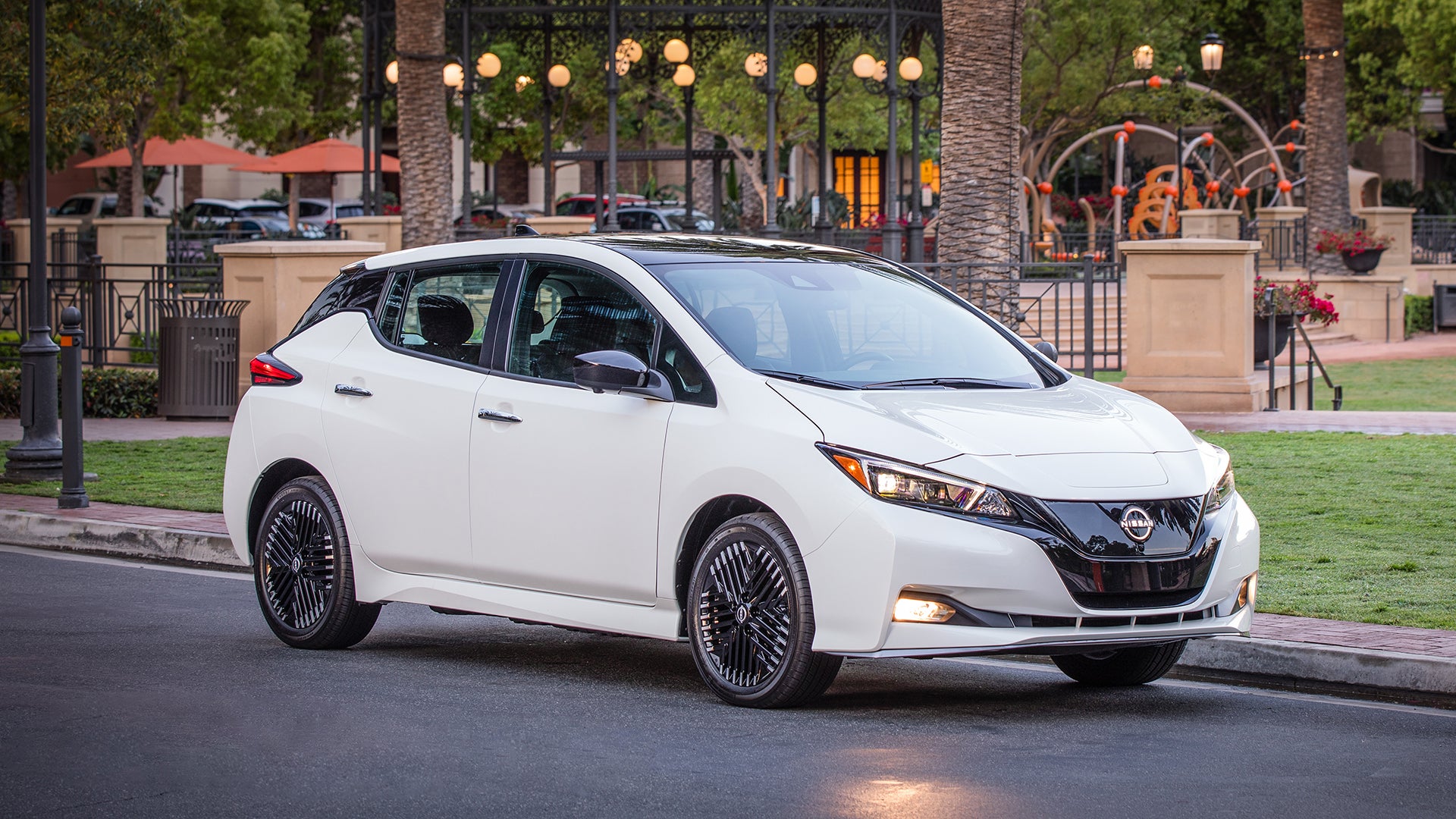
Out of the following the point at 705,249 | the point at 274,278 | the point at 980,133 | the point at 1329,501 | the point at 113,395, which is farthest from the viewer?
the point at 980,133

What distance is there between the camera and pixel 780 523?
6.41m

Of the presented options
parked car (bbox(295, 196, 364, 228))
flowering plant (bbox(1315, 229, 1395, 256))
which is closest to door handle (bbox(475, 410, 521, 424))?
flowering plant (bbox(1315, 229, 1395, 256))

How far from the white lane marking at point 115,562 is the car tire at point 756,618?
4.40 metres

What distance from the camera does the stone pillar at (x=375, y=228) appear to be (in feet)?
102

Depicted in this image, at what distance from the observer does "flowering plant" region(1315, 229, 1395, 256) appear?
111 ft

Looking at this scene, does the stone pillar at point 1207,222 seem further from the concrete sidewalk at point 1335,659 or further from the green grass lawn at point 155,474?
the concrete sidewalk at point 1335,659

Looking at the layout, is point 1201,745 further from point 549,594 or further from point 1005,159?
point 1005,159

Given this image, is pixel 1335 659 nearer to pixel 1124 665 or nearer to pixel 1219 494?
pixel 1124 665

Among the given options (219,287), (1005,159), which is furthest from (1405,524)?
(219,287)

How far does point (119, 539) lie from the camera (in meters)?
11.3

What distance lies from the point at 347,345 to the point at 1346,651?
4338mm

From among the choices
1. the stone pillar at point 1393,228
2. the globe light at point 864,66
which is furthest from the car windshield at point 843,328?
the stone pillar at point 1393,228

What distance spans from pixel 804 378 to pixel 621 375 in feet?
2.17

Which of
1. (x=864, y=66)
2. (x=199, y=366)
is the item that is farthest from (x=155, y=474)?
(x=864, y=66)
